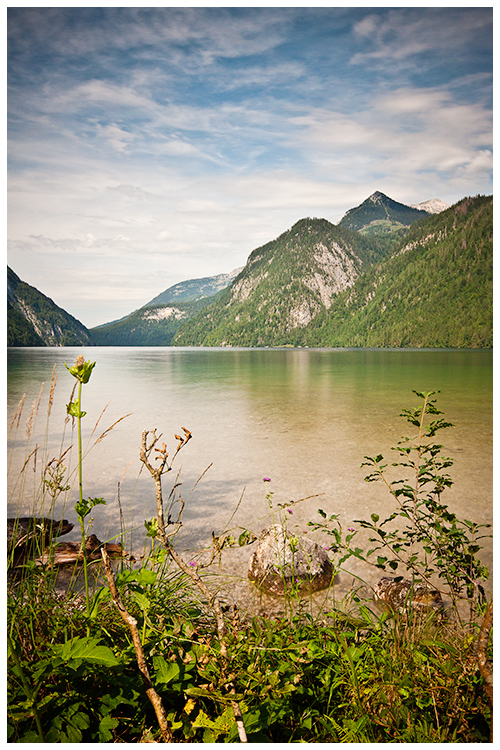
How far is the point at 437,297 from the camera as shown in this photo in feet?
538

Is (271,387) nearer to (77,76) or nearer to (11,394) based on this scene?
(11,394)

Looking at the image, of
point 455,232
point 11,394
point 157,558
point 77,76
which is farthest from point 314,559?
point 455,232

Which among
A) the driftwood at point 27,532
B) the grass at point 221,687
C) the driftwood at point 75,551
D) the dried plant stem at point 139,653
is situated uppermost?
the dried plant stem at point 139,653

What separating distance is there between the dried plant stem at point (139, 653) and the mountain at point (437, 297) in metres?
141

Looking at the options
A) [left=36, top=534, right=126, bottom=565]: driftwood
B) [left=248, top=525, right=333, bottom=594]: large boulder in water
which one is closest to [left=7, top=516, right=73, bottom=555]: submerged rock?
[left=36, top=534, right=126, bottom=565]: driftwood

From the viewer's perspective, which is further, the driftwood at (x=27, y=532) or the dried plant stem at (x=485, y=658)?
the driftwood at (x=27, y=532)

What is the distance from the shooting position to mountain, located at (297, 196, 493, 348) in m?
145

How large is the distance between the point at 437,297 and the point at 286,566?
179m

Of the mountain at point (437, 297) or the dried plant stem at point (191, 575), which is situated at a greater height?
the mountain at point (437, 297)

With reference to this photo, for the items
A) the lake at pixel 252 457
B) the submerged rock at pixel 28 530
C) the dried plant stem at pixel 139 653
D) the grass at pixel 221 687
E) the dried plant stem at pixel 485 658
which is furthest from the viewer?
the lake at pixel 252 457

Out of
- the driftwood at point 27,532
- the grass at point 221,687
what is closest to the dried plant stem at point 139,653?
the grass at point 221,687

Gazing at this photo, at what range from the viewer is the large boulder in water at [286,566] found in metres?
4.07

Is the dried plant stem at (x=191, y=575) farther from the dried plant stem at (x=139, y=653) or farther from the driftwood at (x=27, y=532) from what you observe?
the driftwood at (x=27, y=532)

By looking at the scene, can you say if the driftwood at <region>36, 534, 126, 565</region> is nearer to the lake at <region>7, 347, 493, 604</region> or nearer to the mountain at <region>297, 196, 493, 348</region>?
the lake at <region>7, 347, 493, 604</region>
